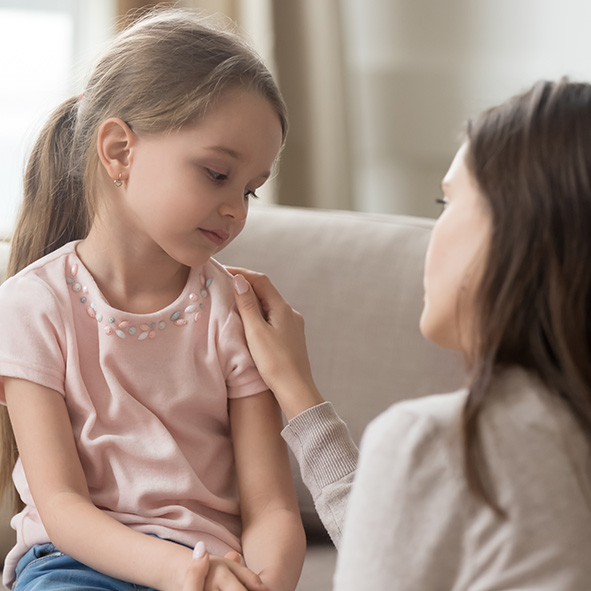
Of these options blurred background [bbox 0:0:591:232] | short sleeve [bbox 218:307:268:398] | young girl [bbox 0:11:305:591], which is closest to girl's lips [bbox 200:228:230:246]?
young girl [bbox 0:11:305:591]

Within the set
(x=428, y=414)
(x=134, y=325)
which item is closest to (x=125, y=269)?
(x=134, y=325)

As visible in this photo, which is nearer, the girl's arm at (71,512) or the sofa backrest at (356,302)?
the girl's arm at (71,512)

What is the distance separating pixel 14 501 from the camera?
1.37 metres

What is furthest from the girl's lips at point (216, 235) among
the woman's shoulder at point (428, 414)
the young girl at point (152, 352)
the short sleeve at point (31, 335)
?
the woman's shoulder at point (428, 414)

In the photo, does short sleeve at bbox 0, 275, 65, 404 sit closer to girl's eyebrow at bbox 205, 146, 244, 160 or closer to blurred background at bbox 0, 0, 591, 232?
girl's eyebrow at bbox 205, 146, 244, 160

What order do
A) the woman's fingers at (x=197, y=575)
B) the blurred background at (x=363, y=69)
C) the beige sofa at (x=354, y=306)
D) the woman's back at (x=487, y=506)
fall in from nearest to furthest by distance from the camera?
the woman's back at (x=487, y=506) < the woman's fingers at (x=197, y=575) < the beige sofa at (x=354, y=306) < the blurred background at (x=363, y=69)

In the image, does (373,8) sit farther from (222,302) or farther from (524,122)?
(524,122)

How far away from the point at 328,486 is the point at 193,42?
60cm

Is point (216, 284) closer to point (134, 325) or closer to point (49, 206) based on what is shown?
point (134, 325)

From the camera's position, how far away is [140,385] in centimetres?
116

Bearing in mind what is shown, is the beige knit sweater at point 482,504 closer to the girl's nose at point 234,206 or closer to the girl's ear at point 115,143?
the girl's nose at point 234,206

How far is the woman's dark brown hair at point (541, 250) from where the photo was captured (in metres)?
0.71

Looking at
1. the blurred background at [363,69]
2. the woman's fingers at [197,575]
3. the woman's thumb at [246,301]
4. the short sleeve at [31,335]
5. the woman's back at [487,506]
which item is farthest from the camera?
the blurred background at [363,69]

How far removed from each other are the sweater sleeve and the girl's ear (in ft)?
1.32
